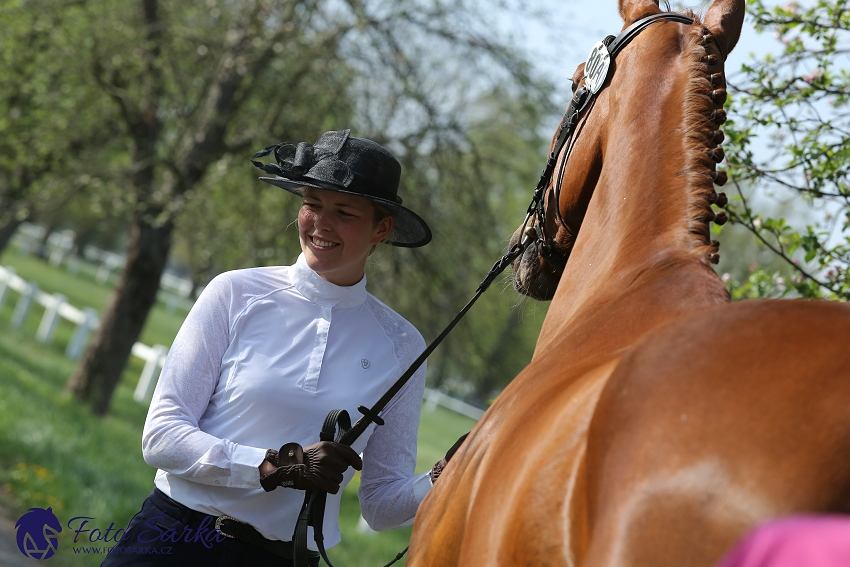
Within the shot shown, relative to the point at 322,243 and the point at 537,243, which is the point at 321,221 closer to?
the point at 322,243

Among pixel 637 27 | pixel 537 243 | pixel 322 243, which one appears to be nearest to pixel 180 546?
pixel 322 243

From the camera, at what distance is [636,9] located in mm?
2777

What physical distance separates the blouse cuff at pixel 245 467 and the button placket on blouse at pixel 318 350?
0.99 feet

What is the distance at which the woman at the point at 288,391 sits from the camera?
101 inches

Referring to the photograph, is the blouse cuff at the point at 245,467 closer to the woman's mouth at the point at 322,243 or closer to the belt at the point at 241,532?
the belt at the point at 241,532

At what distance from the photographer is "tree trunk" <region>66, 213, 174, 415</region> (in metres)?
9.59

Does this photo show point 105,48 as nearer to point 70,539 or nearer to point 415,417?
point 70,539

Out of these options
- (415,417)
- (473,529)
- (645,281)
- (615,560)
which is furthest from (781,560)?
(415,417)

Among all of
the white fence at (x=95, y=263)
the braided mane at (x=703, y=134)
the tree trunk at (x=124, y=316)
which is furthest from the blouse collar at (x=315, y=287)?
the white fence at (x=95, y=263)

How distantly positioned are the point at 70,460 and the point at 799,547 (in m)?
7.37

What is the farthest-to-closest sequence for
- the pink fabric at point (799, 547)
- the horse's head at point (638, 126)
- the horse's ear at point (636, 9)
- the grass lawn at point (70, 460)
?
1. the grass lawn at point (70, 460)
2. the horse's ear at point (636, 9)
3. the horse's head at point (638, 126)
4. the pink fabric at point (799, 547)

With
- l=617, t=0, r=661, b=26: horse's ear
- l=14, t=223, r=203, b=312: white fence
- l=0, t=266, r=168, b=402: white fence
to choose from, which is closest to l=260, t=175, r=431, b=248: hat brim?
l=617, t=0, r=661, b=26: horse's ear

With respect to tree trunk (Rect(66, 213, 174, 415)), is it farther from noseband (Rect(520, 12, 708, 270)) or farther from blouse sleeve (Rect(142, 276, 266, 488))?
noseband (Rect(520, 12, 708, 270))

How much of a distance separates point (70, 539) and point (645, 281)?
5.23 metres
